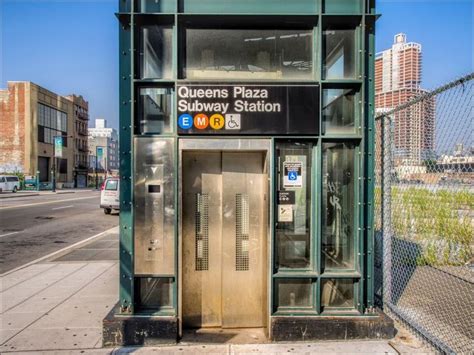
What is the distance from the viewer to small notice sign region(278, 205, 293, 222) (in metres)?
4.45

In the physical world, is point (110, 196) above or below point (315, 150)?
below

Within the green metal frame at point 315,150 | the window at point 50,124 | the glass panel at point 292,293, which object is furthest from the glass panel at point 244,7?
the window at point 50,124

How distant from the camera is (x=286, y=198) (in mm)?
4465

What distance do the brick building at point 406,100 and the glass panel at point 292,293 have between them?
202cm

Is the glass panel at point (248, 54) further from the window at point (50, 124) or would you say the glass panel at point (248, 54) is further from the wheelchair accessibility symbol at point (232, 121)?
the window at point (50, 124)

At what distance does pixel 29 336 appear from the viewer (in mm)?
4496

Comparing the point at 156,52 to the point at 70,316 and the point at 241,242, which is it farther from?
the point at 70,316

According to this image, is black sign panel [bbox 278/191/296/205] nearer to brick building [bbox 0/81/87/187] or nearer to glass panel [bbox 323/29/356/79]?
glass panel [bbox 323/29/356/79]

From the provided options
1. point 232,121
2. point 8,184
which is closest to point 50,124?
point 8,184

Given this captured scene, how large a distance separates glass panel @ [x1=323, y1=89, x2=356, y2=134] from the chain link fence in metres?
0.75

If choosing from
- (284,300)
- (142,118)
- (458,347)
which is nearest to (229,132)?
(142,118)

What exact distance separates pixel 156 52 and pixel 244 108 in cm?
130

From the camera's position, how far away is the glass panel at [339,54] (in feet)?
14.6

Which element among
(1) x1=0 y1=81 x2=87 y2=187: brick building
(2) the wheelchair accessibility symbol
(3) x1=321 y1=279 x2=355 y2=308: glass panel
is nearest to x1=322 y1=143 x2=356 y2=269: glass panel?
(3) x1=321 y1=279 x2=355 y2=308: glass panel
